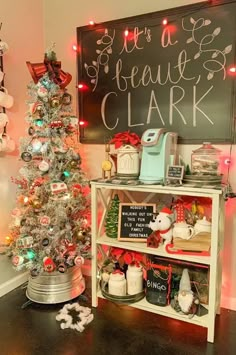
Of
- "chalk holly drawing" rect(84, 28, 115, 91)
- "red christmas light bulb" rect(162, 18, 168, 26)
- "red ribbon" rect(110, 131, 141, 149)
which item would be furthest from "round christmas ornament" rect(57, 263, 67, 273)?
"red christmas light bulb" rect(162, 18, 168, 26)

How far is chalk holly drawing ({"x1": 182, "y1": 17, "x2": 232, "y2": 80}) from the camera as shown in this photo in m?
1.85

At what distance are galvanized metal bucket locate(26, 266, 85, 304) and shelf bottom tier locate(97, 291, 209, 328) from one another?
47 centimetres

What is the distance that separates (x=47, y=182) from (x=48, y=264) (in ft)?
1.79

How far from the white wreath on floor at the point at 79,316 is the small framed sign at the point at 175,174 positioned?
1019mm

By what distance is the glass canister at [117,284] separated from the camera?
1.96 metres

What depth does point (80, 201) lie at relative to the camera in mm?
2102

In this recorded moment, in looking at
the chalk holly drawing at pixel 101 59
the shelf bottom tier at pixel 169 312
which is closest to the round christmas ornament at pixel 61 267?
the shelf bottom tier at pixel 169 312

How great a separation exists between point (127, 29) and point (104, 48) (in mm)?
218

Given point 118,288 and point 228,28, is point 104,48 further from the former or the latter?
point 118,288

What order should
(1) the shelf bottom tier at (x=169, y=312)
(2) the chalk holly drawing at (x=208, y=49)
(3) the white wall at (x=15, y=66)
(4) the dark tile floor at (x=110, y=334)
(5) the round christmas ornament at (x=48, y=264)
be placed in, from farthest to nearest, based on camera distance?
(3) the white wall at (x=15, y=66), (5) the round christmas ornament at (x=48, y=264), (2) the chalk holly drawing at (x=208, y=49), (1) the shelf bottom tier at (x=169, y=312), (4) the dark tile floor at (x=110, y=334)

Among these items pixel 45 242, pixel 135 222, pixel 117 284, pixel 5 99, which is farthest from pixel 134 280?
pixel 5 99

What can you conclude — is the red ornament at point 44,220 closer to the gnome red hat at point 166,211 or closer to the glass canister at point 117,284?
the glass canister at point 117,284

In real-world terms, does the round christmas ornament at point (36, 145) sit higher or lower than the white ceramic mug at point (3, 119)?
lower

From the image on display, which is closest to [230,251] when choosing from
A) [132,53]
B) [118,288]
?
[118,288]
